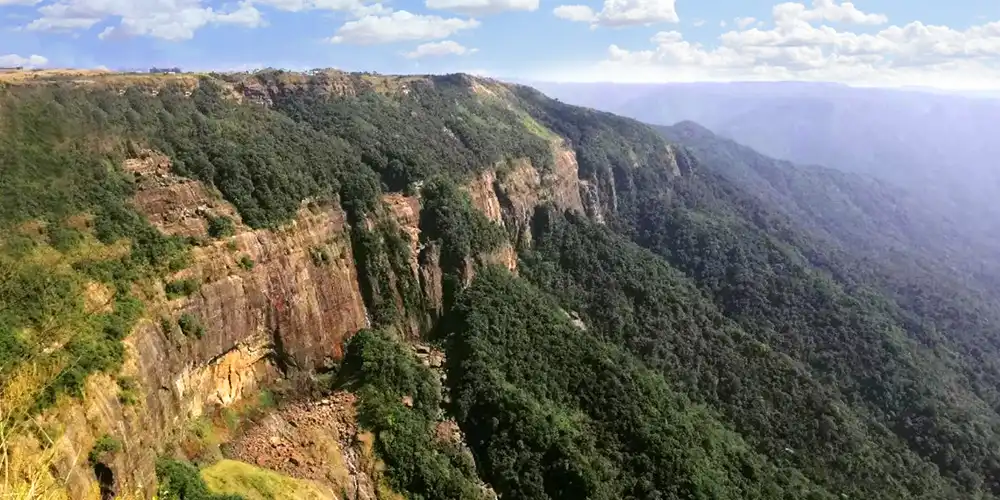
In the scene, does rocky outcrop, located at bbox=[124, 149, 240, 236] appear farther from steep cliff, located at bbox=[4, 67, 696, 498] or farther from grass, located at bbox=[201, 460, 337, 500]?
grass, located at bbox=[201, 460, 337, 500]

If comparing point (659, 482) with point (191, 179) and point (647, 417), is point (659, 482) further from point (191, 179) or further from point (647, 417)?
point (191, 179)

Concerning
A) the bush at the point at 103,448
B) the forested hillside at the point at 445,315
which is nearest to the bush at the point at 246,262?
the forested hillside at the point at 445,315

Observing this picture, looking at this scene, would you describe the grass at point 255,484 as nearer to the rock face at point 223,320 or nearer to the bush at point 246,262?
the rock face at point 223,320

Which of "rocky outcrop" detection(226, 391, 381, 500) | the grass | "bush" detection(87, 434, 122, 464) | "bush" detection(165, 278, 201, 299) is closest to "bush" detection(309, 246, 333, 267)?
"rocky outcrop" detection(226, 391, 381, 500)

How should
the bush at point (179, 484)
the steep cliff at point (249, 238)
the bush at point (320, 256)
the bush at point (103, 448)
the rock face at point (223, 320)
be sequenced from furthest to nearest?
1. the bush at point (320, 256)
2. the steep cliff at point (249, 238)
3. the bush at point (179, 484)
4. the rock face at point (223, 320)
5. the bush at point (103, 448)

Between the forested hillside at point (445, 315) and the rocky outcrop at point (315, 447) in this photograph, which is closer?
the forested hillside at point (445, 315)

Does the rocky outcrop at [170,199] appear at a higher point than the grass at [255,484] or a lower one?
higher

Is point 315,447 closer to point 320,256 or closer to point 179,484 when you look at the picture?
point 179,484

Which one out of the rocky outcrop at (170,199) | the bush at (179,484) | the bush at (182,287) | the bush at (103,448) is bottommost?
the bush at (179,484)
